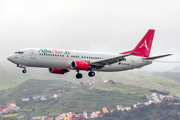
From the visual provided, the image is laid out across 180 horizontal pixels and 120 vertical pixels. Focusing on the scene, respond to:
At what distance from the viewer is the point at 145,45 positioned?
71.3 m

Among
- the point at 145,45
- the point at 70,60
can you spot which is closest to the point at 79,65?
the point at 70,60

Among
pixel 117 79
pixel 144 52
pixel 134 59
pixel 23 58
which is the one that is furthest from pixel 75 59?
pixel 117 79

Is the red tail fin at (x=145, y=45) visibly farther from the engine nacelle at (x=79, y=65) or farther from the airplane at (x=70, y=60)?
the engine nacelle at (x=79, y=65)

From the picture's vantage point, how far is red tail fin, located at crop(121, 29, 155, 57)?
70450 mm

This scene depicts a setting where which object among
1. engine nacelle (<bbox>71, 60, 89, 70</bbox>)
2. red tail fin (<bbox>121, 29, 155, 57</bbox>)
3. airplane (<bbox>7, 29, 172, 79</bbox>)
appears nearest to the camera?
airplane (<bbox>7, 29, 172, 79</bbox>)

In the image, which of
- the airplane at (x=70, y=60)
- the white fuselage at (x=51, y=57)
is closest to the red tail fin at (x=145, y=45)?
the airplane at (x=70, y=60)

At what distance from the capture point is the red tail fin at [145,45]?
70.4 m

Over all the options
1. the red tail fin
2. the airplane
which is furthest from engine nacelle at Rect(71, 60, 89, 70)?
the red tail fin

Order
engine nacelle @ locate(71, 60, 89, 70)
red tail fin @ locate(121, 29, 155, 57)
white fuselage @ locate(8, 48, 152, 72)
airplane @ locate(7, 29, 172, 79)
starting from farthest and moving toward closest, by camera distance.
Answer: red tail fin @ locate(121, 29, 155, 57), engine nacelle @ locate(71, 60, 89, 70), airplane @ locate(7, 29, 172, 79), white fuselage @ locate(8, 48, 152, 72)

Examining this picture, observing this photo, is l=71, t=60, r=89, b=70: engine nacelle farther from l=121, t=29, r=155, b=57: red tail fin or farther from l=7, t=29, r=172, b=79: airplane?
l=121, t=29, r=155, b=57: red tail fin

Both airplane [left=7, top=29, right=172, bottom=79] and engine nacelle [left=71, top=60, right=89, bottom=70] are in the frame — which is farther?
engine nacelle [left=71, top=60, right=89, bottom=70]

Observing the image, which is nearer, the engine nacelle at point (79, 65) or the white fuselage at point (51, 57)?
the white fuselage at point (51, 57)

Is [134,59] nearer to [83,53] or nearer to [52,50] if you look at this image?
[83,53]

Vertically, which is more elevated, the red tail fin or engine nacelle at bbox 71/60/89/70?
the red tail fin
